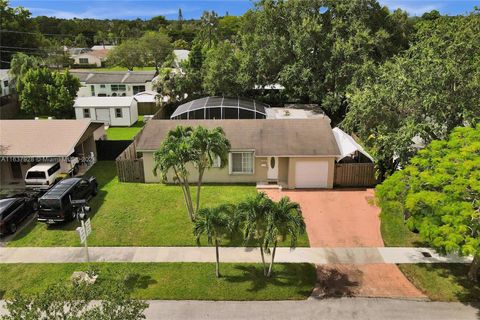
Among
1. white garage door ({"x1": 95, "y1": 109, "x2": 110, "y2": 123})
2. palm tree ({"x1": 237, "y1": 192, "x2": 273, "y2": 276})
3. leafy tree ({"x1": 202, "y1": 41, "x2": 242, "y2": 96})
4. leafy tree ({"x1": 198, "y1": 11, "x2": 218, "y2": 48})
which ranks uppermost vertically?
leafy tree ({"x1": 198, "y1": 11, "x2": 218, "y2": 48})

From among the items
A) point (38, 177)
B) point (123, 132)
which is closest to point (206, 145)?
point (38, 177)

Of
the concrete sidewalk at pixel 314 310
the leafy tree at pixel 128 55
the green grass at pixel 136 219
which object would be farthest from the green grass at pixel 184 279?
the leafy tree at pixel 128 55

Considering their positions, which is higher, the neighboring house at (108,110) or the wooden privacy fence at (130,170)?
the neighboring house at (108,110)

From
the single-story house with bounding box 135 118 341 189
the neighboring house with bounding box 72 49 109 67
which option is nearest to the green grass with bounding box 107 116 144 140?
the single-story house with bounding box 135 118 341 189

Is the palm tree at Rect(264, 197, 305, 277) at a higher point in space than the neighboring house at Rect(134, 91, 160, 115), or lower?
lower

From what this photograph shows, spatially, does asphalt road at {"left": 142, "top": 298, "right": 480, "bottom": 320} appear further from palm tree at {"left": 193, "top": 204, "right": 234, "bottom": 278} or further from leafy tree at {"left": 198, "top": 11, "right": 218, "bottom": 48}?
leafy tree at {"left": 198, "top": 11, "right": 218, "bottom": 48}

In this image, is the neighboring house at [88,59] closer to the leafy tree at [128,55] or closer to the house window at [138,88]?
the leafy tree at [128,55]

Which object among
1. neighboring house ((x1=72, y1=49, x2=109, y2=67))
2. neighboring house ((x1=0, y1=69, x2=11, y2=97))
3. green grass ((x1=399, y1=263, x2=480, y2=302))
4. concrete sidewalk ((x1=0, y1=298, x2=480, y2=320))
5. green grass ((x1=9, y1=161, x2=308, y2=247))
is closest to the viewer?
concrete sidewalk ((x1=0, y1=298, x2=480, y2=320))
